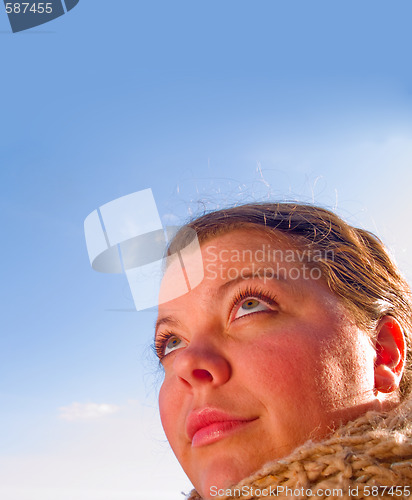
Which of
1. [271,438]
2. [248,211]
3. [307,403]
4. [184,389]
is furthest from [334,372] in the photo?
[248,211]

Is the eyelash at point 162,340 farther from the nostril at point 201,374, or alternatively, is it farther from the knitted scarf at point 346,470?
the knitted scarf at point 346,470

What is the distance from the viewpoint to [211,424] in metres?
1.51

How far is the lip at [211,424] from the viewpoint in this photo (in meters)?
1.46

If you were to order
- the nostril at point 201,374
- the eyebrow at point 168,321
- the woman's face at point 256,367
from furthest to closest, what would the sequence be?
the eyebrow at point 168,321, the nostril at point 201,374, the woman's face at point 256,367

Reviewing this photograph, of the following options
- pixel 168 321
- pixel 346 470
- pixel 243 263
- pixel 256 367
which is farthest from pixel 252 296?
pixel 346 470

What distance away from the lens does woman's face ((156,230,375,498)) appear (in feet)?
4.69

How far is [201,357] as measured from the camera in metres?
1.54

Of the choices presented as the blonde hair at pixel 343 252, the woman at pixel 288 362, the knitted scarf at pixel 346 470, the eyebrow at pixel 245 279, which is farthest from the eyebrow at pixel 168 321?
the knitted scarf at pixel 346 470

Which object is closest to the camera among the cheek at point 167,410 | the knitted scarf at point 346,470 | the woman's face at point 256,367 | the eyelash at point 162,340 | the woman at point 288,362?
the knitted scarf at point 346,470

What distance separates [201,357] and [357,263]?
2.67 feet

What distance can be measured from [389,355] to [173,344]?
91 centimetres

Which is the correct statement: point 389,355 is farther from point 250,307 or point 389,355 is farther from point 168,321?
point 168,321

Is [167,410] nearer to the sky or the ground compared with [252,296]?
nearer to the ground

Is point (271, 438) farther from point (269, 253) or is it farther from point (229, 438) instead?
point (269, 253)
